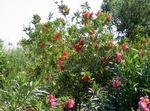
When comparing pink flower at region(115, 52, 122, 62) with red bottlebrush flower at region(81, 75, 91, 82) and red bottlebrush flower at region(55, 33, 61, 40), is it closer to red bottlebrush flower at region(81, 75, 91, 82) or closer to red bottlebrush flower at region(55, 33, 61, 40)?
red bottlebrush flower at region(81, 75, 91, 82)

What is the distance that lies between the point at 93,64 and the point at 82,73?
0.47 metres

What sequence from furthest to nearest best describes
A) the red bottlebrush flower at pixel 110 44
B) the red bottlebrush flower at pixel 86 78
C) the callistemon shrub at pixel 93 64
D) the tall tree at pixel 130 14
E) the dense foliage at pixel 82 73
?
the tall tree at pixel 130 14
the red bottlebrush flower at pixel 110 44
the red bottlebrush flower at pixel 86 78
the callistemon shrub at pixel 93 64
the dense foliage at pixel 82 73

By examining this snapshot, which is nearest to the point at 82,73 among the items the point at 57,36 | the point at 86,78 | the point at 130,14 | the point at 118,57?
the point at 86,78

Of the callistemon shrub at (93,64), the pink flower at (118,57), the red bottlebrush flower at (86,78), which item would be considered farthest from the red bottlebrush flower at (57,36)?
the pink flower at (118,57)

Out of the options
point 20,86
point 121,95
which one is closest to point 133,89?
point 121,95

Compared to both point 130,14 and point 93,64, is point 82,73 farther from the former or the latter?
point 130,14

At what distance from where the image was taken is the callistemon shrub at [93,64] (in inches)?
250

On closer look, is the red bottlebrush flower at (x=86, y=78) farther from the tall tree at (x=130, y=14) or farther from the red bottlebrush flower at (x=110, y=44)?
the tall tree at (x=130, y=14)

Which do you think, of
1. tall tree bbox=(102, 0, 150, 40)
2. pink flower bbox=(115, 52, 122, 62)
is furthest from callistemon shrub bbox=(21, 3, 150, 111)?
tall tree bbox=(102, 0, 150, 40)

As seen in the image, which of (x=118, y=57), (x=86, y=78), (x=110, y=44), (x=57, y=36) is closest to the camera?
(x=118, y=57)

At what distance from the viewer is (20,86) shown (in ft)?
17.6

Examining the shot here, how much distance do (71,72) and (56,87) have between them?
18.4 inches

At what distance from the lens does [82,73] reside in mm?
7645

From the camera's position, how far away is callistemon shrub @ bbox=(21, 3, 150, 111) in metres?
6.35
